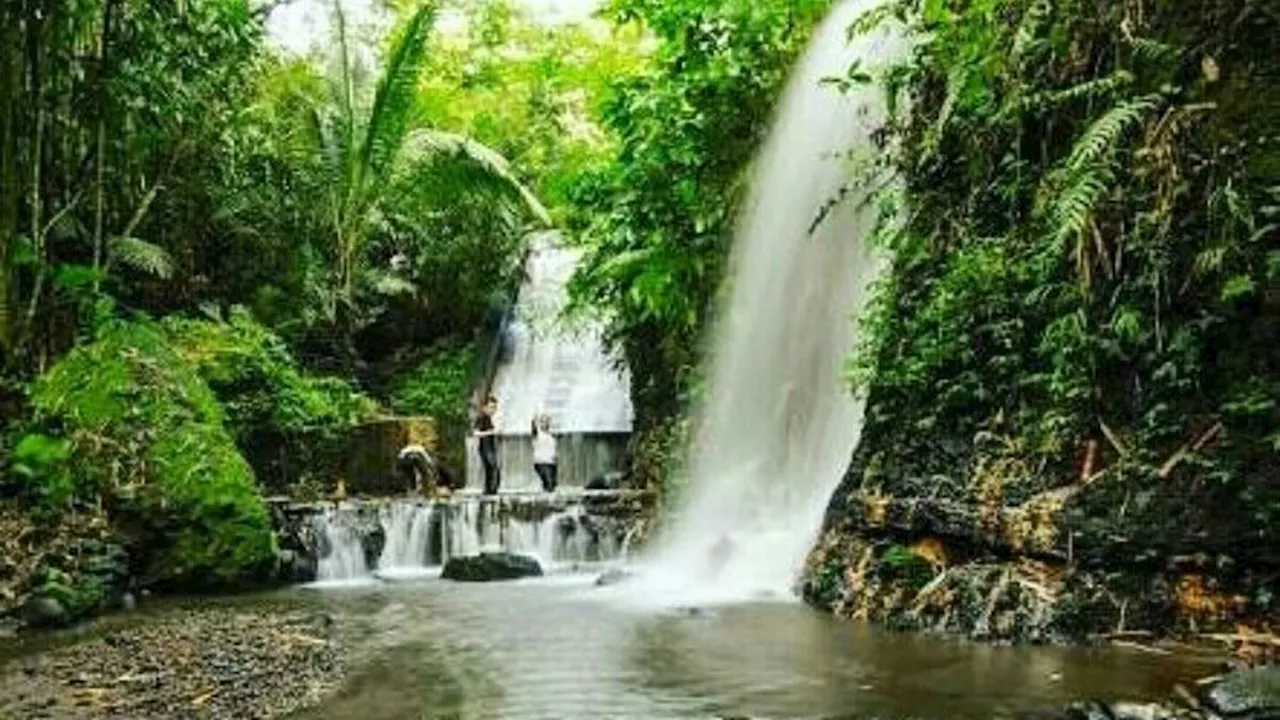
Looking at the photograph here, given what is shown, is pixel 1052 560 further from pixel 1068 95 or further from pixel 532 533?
pixel 532 533

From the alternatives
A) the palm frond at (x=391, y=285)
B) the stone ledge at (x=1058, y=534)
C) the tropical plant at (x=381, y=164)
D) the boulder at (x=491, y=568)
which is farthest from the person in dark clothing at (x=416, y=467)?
the stone ledge at (x=1058, y=534)

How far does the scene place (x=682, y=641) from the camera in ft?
24.9

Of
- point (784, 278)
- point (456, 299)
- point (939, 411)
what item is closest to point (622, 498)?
point (784, 278)

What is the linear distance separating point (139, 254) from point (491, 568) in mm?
6880

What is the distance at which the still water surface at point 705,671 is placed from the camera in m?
5.61

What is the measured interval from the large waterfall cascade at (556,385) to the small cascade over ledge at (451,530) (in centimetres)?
420

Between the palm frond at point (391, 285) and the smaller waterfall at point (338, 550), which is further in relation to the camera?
the palm frond at point (391, 285)

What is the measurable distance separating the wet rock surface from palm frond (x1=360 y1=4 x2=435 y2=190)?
10.2 meters

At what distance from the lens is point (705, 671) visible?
659 cm

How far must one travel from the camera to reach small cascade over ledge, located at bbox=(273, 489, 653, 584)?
13.0 metres

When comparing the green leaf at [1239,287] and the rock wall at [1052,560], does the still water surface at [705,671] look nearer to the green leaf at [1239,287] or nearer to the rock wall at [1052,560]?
the rock wall at [1052,560]

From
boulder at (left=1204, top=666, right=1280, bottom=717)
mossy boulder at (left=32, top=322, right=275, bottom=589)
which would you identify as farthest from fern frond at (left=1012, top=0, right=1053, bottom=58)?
mossy boulder at (left=32, top=322, right=275, bottom=589)

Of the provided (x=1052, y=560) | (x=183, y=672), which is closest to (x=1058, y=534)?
(x=1052, y=560)

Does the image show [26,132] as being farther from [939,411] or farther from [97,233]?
[939,411]
